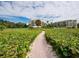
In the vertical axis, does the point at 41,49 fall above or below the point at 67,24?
below

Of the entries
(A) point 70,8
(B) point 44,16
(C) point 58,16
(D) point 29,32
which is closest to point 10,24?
(D) point 29,32

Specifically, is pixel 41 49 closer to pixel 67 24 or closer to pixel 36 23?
pixel 36 23

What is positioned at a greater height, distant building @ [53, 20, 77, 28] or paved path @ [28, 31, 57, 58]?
distant building @ [53, 20, 77, 28]

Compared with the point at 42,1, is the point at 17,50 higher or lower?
lower

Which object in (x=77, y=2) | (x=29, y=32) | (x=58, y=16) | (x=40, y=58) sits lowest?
(x=40, y=58)

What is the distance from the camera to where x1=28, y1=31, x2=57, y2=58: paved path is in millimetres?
2838

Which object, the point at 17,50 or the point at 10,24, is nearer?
the point at 17,50

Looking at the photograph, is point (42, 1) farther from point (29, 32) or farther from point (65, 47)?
point (65, 47)

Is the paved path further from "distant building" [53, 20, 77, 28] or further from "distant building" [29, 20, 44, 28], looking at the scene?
"distant building" [53, 20, 77, 28]

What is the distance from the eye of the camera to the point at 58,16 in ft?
9.71

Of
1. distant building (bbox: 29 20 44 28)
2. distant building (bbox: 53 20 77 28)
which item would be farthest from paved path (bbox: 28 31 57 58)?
distant building (bbox: 53 20 77 28)

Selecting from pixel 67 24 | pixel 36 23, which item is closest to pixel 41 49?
pixel 36 23

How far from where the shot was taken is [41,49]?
2.91m

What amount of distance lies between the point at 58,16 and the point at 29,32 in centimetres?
47
